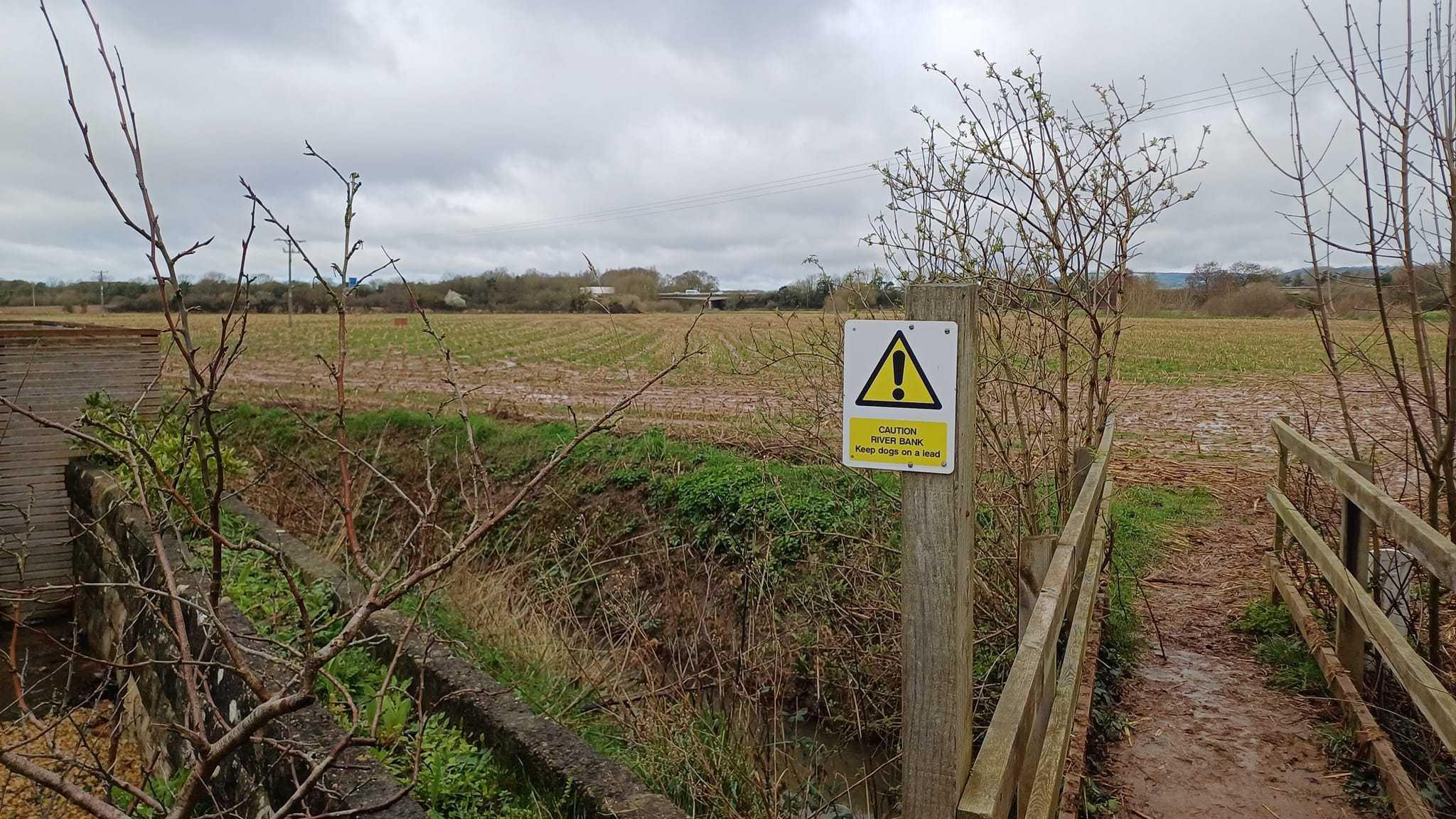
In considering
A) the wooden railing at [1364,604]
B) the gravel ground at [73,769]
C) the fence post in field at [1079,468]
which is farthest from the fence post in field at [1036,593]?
the gravel ground at [73,769]

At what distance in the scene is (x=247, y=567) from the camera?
21.9 ft

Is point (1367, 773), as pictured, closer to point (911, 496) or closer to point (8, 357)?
point (911, 496)

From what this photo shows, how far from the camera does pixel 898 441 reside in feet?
7.70

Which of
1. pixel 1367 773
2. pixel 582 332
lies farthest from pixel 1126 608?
pixel 582 332

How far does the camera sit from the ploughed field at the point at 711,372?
27.3 ft

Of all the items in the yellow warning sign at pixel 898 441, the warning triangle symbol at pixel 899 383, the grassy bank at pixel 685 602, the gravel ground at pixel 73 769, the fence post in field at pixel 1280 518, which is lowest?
the gravel ground at pixel 73 769

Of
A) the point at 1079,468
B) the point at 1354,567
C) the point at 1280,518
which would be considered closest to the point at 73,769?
the point at 1079,468

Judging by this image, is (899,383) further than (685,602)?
No

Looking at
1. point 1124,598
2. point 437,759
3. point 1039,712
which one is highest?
point 1039,712

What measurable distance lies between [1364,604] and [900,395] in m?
2.89

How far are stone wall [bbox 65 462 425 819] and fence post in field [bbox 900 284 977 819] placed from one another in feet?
4.32

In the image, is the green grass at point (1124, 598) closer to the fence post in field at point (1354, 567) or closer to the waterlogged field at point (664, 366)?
the fence post in field at point (1354, 567)

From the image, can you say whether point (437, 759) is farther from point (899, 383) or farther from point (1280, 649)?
point (1280, 649)

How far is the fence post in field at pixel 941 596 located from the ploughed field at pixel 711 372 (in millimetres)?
2455
